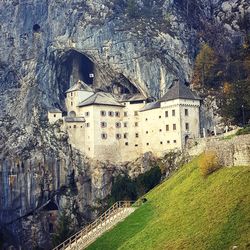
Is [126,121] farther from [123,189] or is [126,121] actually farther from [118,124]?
[123,189]

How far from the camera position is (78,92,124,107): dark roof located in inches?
3703

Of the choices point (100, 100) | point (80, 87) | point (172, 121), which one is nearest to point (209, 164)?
point (172, 121)

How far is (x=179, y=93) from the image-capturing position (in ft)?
292

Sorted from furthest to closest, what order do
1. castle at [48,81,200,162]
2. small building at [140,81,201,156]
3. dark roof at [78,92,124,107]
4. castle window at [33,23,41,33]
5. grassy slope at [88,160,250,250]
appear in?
castle window at [33,23,41,33], dark roof at [78,92,124,107], castle at [48,81,200,162], small building at [140,81,201,156], grassy slope at [88,160,250,250]

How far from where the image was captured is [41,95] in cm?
9819

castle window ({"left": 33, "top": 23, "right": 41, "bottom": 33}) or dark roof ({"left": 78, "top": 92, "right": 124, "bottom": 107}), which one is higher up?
castle window ({"left": 33, "top": 23, "right": 41, "bottom": 33})

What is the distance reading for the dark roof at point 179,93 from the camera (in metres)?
89.0

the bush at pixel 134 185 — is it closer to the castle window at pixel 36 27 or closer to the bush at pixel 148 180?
the bush at pixel 148 180

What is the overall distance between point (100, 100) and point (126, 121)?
18.6 feet

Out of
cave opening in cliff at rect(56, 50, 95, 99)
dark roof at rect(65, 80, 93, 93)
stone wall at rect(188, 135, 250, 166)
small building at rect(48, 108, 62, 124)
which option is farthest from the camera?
cave opening in cliff at rect(56, 50, 95, 99)

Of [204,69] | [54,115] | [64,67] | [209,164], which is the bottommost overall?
[209,164]

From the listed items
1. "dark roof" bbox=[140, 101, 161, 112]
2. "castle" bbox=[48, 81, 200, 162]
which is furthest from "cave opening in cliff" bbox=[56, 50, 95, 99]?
"dark roof" bbox=[140, 101, 161, 112]

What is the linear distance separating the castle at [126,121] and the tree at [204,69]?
548 cm

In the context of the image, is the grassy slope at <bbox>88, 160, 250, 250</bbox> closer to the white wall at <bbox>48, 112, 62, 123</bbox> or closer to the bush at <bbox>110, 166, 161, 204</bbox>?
the bush at <bbox>110, 166, 161, 204</bbox>
